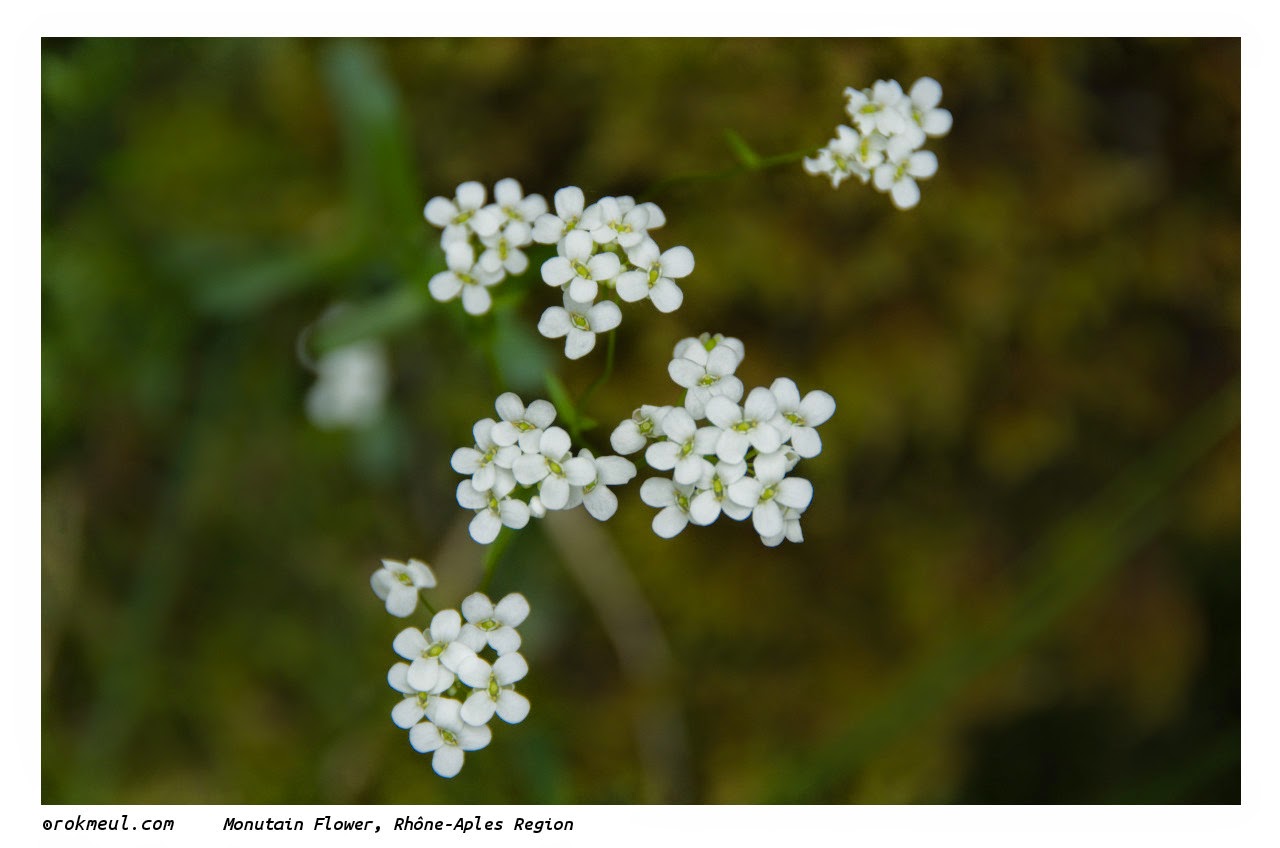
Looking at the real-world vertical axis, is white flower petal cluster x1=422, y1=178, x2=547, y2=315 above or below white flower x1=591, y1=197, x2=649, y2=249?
above

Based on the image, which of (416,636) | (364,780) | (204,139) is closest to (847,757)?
(364,780)

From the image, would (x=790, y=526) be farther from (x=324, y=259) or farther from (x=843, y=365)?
(x=324, y=259)

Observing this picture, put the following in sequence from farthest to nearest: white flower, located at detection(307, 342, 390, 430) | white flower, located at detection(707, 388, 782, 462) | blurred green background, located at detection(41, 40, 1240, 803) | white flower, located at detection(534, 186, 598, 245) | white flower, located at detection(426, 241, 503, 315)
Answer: white flower, located at detection(307, 342, 390, 430) → blurred green background, located at detection(41, 40, 1240, 803) → white flower, located at detection(426, 241, 503, 315) → white flower, located at detection(534, 186, 598, 245) → white flower, located at detection(707, 388, 782, 462)

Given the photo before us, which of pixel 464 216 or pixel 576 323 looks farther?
pixel 464 216

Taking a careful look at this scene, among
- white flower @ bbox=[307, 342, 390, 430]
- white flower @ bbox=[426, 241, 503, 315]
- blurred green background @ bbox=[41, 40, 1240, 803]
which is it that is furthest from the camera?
white flower @ bbox=[307, 342, 390, 430]

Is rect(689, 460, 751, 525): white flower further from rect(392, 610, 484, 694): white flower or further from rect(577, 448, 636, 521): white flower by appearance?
rect(392, 610, 484, 694): white flower

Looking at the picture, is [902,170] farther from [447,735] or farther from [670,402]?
[447,735]

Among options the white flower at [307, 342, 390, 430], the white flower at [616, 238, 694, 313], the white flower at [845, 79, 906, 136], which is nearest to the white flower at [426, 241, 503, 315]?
the white flower at [616, 238, 694, 313]

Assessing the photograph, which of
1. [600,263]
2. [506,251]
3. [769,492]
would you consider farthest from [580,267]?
[769,492]
